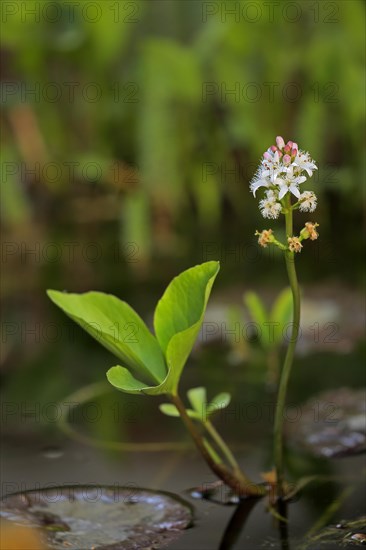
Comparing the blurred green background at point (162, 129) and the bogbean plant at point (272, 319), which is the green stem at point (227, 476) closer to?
the bogbean plant at point (272, 319)

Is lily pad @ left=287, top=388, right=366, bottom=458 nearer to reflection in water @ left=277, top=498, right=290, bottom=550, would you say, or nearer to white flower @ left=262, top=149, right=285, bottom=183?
reflection in water @ left=277, top=498, right=290, bottom=550

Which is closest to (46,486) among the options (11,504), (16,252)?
(11,504)

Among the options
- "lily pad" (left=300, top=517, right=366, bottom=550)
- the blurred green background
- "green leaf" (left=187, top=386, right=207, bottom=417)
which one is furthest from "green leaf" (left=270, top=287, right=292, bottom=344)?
the blurred green background

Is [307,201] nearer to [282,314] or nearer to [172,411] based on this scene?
[172,411]

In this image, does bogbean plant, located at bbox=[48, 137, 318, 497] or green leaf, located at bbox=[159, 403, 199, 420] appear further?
green leaf, located at bbox=[159, 403, 199, 420]

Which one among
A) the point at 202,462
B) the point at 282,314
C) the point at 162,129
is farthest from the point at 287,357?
the point at 162,129

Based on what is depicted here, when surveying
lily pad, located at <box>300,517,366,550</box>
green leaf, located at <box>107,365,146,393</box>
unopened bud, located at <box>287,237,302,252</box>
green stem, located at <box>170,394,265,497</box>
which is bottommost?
lily pad, located at <box>300,517,366,550</box>
